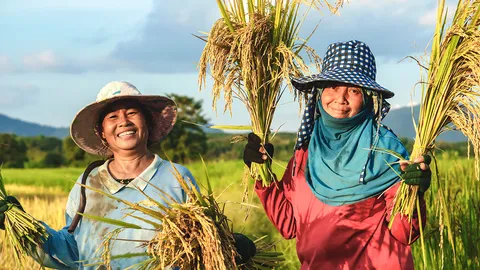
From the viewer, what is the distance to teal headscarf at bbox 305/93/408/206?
2941mm

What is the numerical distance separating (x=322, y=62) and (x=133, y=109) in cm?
97

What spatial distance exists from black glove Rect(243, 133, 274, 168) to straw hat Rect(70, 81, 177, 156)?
542 mm

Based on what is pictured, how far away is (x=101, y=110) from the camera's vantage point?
11.2 ft

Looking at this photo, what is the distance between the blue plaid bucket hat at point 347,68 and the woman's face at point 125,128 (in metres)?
0.78

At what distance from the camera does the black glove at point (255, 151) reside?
3.14 m

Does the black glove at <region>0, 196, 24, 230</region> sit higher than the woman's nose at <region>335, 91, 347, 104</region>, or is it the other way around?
the woman's nose at <region>335, 91, 347, 104</region>

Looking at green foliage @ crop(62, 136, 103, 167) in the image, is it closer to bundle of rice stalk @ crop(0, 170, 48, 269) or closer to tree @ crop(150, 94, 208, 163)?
tree @ crop(150, 94, 208, 163)

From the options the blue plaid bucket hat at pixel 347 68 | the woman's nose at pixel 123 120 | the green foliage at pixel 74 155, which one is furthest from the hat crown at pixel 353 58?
the green foliage at pixel 74 155

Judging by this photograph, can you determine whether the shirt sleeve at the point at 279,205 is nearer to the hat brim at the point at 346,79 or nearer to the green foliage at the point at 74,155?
the hat brim at the point at 346,79

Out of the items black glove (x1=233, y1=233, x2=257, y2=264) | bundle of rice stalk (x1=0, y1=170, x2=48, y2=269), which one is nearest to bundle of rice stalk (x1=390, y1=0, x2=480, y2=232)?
black glove (x1=233, y1=233, x2=257, y2=264)

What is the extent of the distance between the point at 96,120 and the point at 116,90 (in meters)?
0.29

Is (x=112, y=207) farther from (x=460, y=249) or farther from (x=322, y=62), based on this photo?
(x=460, y=249)

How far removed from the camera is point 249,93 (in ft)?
10.6

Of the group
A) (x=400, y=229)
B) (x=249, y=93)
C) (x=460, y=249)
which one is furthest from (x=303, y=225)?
(x=460, y=249)
